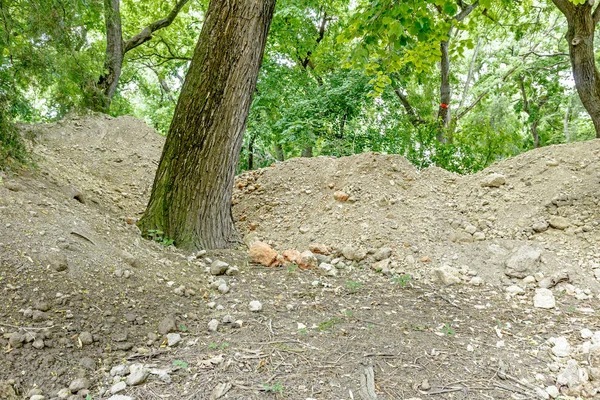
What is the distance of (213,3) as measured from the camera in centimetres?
327

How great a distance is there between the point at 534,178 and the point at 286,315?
122 inches

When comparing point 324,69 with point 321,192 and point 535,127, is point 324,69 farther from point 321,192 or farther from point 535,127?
point 535,127

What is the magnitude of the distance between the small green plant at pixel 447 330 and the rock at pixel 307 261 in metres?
1.22

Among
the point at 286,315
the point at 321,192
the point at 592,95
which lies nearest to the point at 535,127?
the point at 592,95

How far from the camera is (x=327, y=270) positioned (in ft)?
10.6

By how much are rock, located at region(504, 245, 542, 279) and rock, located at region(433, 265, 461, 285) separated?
397mm

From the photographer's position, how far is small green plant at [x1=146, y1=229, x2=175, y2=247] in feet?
10.8

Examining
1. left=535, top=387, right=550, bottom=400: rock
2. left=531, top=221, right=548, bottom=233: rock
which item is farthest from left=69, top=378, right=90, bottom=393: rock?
left=531, top=221, right=548, bottom=233: rock

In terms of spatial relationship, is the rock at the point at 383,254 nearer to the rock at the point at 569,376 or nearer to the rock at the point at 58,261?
the rock at the point at 569,376

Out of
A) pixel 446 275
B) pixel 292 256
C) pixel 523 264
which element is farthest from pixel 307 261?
pixel 523 264

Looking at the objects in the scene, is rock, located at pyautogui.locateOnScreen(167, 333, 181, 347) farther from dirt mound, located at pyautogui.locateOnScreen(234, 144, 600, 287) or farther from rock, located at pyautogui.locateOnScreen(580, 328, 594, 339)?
rock, located at pyautogui.locateOnScreen(580, 328, 594, 339)

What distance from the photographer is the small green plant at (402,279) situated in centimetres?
304

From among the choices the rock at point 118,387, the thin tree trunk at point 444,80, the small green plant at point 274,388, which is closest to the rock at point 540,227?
the small green plant at point 274,388

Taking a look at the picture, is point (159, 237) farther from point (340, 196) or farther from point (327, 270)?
point (340, 196)
